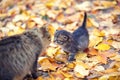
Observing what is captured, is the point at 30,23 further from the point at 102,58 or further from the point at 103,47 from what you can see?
the point at 102,58

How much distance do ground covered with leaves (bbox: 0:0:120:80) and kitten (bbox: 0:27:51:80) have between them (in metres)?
0.46

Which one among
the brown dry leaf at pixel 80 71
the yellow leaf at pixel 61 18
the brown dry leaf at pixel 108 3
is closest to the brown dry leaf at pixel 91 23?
the yellow leaf at pixel 61 18

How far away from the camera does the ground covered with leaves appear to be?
4.67 meters

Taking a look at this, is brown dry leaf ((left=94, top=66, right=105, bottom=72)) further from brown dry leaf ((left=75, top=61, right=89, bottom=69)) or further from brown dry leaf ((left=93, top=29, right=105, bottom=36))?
brown dry leaf ((left=93, top=29, right=105, bottom=36))

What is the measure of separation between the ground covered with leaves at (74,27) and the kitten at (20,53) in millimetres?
463

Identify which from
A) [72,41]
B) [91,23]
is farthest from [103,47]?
[91,23]

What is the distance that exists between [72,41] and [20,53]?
4.02ft

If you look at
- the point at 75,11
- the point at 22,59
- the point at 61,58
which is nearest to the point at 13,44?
the point at 22,59

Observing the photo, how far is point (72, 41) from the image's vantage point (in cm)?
511

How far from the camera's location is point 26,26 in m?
6.59

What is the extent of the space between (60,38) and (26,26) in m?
1.79

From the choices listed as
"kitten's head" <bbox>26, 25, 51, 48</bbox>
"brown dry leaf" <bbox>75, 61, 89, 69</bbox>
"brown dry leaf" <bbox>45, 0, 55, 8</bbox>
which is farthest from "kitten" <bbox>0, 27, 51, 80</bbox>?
→ "brown dry leaf" <bbox>45, 0, 55, 8</bbox>

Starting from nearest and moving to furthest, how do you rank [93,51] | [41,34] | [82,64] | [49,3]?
[41,34] < [82,64] < [93,51] < [49,3]

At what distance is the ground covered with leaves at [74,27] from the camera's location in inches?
184
